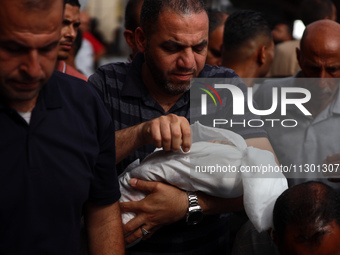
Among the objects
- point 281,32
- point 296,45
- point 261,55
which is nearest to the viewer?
point 261,55

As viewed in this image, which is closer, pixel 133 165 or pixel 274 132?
pixel 133 165

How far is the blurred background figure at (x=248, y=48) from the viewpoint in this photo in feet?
12.8

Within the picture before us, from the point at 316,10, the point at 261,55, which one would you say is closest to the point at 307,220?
the point at 261,55

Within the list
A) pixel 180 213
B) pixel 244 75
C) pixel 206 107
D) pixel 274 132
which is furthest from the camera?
pixel 244 75

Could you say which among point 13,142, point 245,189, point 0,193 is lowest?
point 245,189

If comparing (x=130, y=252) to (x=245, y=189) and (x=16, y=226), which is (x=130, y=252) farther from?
(x=16, y=226)

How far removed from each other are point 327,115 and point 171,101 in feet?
3.55

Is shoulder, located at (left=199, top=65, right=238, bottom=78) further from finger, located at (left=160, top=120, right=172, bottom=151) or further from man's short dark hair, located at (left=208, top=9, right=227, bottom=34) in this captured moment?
man's short dark hair, located at (left=208, top=9, right=227, bottom=34)

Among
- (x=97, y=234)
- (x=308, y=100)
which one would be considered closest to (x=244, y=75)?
(x=308, y=100)

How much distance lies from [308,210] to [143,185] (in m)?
0.66

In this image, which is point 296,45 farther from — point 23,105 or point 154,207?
point 23,105

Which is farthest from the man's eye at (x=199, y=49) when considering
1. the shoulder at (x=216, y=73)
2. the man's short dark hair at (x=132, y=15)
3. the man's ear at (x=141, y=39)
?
the man's short dark hair at (x=132, y=15)

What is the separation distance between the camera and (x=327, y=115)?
295 centimetres

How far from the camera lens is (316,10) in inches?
198
